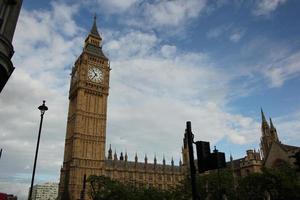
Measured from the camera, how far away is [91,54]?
323ft

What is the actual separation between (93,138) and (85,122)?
5377 millimetres

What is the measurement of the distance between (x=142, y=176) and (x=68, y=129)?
31019 mm

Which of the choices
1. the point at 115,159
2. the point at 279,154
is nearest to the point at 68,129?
the point at 115,159

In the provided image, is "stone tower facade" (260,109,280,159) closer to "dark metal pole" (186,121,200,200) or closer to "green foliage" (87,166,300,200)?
"green foliage" (87,166,300,200)

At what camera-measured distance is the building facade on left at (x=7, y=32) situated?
48.0 ft

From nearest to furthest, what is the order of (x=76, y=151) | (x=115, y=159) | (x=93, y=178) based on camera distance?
1. (x=93, y=178)
2. (x=76, y=151)
3. (x=115, y=159)

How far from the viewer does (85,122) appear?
8988 centimetres

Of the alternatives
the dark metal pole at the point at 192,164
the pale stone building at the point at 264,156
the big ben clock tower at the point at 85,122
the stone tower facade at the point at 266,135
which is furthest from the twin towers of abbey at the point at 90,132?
the dark metal pole at the point at 192,164

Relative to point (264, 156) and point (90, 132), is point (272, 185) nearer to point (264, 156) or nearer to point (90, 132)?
point (264, 156)

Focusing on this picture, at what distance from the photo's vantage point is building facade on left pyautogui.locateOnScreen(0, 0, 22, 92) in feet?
48.0

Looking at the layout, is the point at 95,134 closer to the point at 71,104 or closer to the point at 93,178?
the point at 71,104

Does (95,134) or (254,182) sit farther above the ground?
(95,134)

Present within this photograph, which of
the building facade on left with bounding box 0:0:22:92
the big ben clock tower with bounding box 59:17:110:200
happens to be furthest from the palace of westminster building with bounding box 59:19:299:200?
the building facade on left with bounding box 0:0:22:92

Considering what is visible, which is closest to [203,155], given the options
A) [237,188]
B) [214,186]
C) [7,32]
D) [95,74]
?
[7,32]
